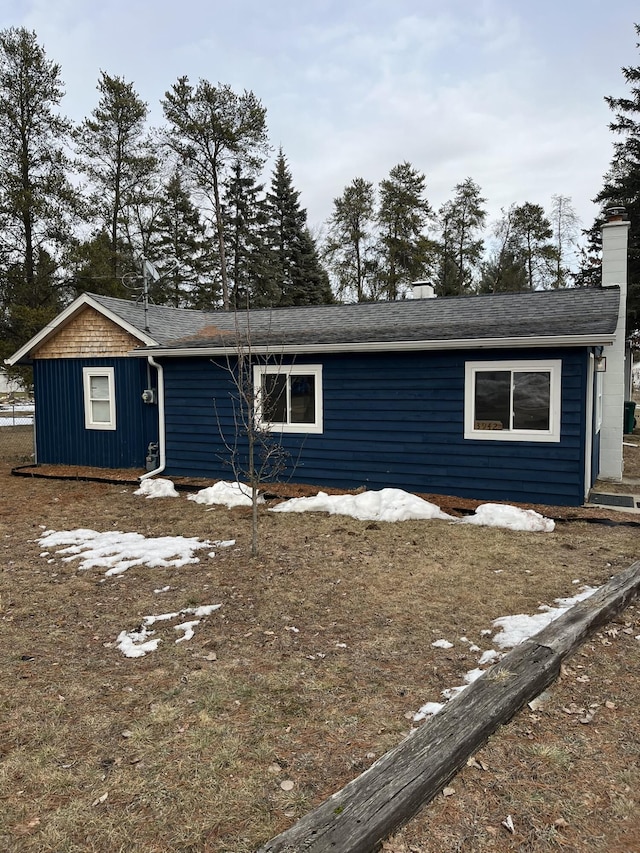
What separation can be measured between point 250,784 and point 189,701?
85cm

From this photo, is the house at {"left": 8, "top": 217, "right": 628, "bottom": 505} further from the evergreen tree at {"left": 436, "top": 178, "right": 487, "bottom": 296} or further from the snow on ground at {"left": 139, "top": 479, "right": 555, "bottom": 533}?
Result: the evergreen tree at {"left": 436, "top": 178, "right": 487, "bottom": 296}

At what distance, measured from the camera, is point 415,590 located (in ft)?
16.8

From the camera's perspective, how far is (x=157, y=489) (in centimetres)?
970

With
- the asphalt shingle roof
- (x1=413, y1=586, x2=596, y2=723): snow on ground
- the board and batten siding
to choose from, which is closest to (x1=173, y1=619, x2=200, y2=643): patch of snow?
(x1=413, y1=586, x2=596, y2=723): snow on ground

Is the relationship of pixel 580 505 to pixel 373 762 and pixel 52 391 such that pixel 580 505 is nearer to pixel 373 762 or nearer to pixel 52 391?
pixel 373 762

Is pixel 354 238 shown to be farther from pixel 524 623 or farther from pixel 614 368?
pixel 524 623

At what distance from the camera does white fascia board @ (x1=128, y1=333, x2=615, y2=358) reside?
7.51 metres

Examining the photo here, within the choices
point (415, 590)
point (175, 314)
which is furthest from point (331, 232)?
point (415, 590)

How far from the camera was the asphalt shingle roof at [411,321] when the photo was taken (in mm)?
8109

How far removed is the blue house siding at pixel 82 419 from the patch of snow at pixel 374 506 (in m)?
4.31

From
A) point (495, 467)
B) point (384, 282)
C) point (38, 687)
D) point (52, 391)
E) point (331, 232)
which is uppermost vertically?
point (331, 232)

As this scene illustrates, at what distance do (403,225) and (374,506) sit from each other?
80.0 feet

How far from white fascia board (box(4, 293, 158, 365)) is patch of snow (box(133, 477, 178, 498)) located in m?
2.70

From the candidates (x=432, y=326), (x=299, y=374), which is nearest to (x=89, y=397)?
(x=299, y=374)
